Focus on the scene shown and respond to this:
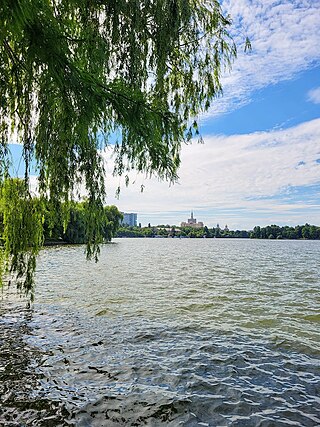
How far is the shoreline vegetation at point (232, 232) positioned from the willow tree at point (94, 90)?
11291cm

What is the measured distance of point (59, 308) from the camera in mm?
9758

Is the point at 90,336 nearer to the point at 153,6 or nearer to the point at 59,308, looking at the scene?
the point at 59,308

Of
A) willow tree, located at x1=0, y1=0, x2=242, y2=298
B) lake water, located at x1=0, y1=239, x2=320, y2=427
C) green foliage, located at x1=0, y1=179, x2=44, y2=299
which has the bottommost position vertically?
lake water, located at x1=0, y1=239, x2=320, y2=427

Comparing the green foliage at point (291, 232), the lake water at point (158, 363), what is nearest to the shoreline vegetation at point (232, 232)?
the green foliage at point (291, 232)

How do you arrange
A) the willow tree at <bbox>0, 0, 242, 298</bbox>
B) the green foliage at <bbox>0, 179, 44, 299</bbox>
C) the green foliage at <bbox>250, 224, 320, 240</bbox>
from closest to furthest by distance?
the willow tree at <bbox>0, 0, 242, 298</bbox> → the green foliage at <bbox>0, 179, 44, 299</bbox> → the green foliage at <bbox>250, 224, 320, 240</bbox>

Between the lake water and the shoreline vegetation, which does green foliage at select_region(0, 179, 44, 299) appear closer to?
the lake water

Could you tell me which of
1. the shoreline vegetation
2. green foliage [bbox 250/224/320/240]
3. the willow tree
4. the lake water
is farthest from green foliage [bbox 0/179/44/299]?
green foliage [bbox 250/224/320/240]

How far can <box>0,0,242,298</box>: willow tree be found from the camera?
9.40ft

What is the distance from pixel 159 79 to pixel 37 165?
2087 millimetres

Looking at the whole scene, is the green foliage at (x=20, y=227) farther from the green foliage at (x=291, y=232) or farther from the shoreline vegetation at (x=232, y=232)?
the green foliage at (x=291, y=232)

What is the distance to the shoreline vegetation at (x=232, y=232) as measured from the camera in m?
129

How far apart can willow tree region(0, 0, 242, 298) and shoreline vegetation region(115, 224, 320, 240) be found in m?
113

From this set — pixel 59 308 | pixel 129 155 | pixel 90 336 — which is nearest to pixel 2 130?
pixel 129 155

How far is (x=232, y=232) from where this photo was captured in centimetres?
15738
